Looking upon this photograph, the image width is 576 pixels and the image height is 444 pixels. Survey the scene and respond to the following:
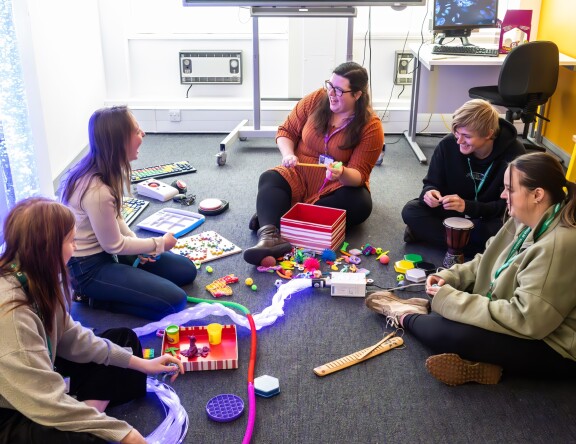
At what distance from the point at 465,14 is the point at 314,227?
2.29 metres

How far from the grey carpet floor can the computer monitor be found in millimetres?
2267

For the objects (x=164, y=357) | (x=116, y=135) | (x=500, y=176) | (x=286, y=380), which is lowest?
(x=286, y=380)

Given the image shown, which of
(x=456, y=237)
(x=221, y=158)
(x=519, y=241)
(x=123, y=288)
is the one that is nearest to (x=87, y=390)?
(x=123, y=288)

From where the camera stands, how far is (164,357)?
184cm

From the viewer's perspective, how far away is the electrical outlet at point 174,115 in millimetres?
4695

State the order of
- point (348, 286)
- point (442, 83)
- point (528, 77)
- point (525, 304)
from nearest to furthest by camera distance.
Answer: point (525, 304) < point (348, 286) < point (528, 77) < point (442, 83)

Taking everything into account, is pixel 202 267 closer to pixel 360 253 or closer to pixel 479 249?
pixel 360 253

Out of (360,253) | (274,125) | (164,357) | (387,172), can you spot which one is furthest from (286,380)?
(274,125)

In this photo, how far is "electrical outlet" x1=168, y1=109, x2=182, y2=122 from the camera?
4695mm

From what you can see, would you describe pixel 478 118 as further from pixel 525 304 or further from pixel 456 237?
pixel 525 304

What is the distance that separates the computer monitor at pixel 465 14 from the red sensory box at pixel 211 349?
9.75ft

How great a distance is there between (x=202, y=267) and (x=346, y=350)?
0.84 meters

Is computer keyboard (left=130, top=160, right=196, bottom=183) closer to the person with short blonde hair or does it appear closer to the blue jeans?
the blue jeans

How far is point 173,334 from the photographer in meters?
2.07
